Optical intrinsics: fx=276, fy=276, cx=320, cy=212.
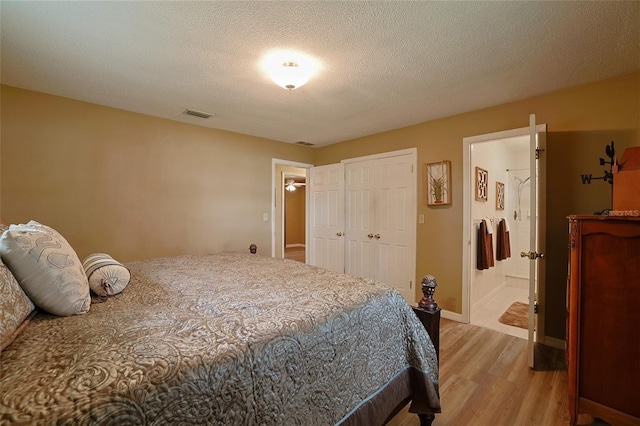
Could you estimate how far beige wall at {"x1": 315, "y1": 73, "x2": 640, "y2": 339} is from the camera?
7.31 ft

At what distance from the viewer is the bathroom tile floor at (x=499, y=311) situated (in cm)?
287

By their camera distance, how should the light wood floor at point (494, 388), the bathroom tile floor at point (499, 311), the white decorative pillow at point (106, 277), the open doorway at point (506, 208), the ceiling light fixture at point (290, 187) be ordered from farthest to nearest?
1. the ceiling light fixture at point (290, 187)
2. the bathroom tile floor at point (499, 311)
3. the open doorway at point (506, 208)
4. the light wood floor at point (494, 388)
5. the white decorative pillow at point (106, 277)

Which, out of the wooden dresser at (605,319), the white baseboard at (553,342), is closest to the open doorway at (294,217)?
the white baseboard at (553,342)

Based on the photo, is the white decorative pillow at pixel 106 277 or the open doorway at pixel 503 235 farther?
the open doorway at pixel 503 235

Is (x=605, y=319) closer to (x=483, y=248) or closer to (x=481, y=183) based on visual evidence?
(x=483, y=248)

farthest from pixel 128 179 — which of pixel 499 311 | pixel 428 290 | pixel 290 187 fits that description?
pixel 290 187

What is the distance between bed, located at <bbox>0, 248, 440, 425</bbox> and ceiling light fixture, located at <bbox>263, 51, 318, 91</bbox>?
144cm

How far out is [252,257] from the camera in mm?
2621

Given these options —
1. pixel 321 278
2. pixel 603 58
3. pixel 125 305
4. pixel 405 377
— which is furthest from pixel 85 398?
pixel 603 58

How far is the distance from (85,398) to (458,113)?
3546 millimetres

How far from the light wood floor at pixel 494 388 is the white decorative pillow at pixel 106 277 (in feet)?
5.64

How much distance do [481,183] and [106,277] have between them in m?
3.88

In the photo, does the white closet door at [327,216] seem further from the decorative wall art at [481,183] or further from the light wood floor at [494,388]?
the light wood floor at [494,388]

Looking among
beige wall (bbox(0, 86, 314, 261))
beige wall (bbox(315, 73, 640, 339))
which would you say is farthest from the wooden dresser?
beige wall (bbox(0, 86, 314, 261))
